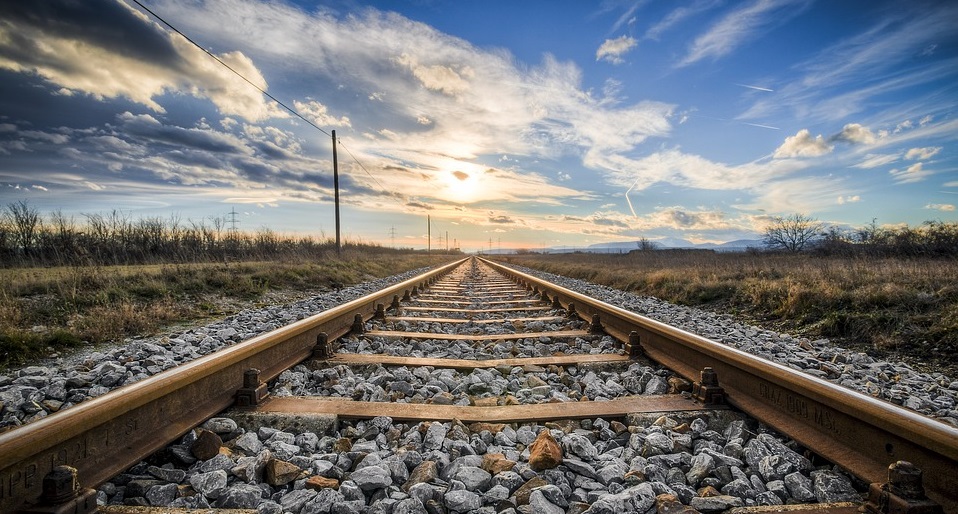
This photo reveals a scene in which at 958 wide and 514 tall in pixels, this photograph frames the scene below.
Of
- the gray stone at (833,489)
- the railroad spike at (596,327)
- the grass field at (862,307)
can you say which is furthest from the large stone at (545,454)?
the grass field at (862,307)

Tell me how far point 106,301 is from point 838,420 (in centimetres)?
783

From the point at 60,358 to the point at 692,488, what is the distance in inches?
205

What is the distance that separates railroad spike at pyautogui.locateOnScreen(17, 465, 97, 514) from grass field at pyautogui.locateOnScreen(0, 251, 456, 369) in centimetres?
372

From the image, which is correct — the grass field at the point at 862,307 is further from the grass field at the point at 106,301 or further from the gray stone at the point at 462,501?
the grass field at the point at 106,301

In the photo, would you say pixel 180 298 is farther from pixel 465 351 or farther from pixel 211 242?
pixel 211 242

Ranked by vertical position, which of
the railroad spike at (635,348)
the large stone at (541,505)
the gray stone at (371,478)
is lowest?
the large stone at (541,505)

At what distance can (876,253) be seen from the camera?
16.4 m

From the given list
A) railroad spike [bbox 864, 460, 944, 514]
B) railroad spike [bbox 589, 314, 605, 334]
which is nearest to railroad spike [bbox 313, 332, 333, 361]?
railroad spike [bbox 589, 314, 605, 334]

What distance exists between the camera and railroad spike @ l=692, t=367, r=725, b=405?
2432mm

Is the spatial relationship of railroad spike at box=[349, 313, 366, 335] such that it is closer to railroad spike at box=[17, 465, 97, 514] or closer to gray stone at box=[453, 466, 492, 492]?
gray stone at box=[453, 466, 492, 492]

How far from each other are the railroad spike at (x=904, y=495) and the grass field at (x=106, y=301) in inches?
228

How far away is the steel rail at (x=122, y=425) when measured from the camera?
1.42m

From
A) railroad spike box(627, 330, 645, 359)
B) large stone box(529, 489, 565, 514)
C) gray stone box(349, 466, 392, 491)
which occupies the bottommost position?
large stone box(529, 489, 565, 514)

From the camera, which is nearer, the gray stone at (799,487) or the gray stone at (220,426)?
the gray stone at (799,487)
